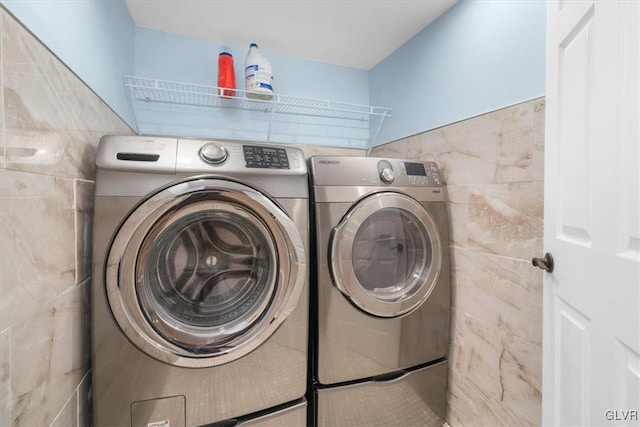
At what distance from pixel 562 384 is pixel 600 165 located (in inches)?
25.2

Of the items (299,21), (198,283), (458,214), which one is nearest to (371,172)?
(458,214)

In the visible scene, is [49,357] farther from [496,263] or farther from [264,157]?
[496,263]

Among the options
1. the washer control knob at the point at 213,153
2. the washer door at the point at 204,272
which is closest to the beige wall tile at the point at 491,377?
the washer door at the point at 204,272

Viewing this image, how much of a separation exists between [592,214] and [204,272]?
126 centimetres

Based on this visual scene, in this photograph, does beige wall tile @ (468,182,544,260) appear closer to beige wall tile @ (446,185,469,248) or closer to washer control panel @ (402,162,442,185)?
beige wall tile @ (446,185,469,248)

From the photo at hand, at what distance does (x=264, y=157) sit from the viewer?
3.66 feet

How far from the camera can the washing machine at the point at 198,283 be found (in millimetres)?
919

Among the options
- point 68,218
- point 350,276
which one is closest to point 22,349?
point 68,218

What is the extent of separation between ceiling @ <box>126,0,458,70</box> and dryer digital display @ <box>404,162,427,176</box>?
866 mm

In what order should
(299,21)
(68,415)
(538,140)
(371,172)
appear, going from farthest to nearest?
(299,21), (371,172), (538,140), (68,415)

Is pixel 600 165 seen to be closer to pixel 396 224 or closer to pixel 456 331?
pixel 396 224

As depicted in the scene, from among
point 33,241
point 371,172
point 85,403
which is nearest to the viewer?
point 33,241

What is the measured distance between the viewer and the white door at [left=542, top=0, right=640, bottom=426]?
597 mm

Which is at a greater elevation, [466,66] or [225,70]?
[225,70]
